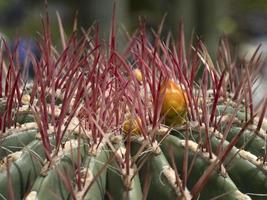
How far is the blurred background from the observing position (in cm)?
561

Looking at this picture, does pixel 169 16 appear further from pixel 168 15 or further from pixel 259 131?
pixel 259 131

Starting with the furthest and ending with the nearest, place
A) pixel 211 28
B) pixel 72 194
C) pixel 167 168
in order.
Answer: pixel 211 28 < pixel 167 168 < pixel 72 194

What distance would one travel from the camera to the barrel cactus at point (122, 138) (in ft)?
4.32

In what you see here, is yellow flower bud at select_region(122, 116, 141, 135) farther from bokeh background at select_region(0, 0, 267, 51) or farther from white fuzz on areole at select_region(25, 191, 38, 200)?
bokeh background at select_region(0, 0, 267, 51)

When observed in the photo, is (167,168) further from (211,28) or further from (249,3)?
(249,3)

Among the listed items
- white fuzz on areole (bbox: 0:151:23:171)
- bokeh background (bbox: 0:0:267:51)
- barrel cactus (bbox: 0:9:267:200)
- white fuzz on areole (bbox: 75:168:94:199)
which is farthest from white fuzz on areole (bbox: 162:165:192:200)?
bokeh background (bbox: 0:0:267:51)

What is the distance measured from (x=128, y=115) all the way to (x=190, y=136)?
0.43 ft

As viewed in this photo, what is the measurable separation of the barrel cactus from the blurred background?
140cm

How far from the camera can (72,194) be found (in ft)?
4.08

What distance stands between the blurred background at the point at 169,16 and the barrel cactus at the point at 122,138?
140cm

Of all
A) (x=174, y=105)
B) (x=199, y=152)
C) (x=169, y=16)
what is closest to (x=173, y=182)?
(x=199, y=152)

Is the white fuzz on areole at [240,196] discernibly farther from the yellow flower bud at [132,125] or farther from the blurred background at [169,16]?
the blurred background at [169,16]

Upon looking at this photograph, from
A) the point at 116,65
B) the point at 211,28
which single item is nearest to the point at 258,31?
the point at 211,28

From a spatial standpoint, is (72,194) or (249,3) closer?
(72,194)
